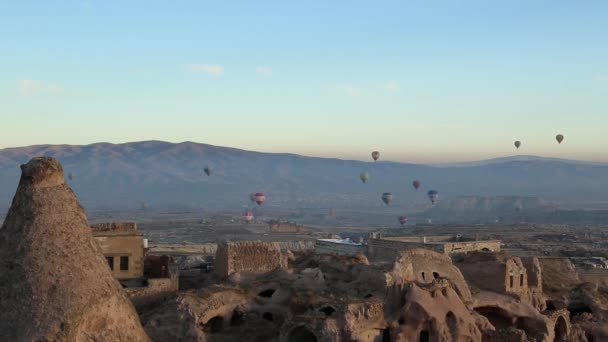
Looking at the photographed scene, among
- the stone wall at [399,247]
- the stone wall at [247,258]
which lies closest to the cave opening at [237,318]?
the stone wall at [247,258]

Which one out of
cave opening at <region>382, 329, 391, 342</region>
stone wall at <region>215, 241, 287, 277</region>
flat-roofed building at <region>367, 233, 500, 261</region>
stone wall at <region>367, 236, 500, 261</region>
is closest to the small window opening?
stone wall at <region>215, 241, 287, 277</region>

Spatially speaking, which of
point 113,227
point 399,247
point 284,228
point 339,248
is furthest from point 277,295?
point 284,228

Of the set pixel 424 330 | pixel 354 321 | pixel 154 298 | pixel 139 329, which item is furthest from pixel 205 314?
pixel 139 329

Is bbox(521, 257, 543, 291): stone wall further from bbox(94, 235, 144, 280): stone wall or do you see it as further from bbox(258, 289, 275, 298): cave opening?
bbox(94, 235, 144, 280): stone wall

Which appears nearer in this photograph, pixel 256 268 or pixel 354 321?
pixel 354 321

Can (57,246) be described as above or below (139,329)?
above

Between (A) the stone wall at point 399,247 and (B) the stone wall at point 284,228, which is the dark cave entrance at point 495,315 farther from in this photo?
(B) the stone wall at point 284,228

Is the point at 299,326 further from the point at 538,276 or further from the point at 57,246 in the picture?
the point at 538,276
